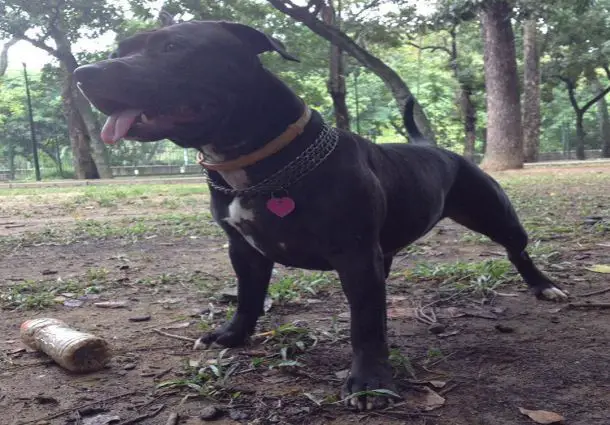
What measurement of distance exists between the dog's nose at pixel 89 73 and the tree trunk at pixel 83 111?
2060 cm

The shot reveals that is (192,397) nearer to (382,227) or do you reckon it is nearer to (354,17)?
(382,227)

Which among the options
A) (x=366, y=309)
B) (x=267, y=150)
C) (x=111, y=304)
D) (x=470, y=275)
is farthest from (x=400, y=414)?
(x=111, y=304)

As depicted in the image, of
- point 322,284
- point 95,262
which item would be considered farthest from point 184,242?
point 322,284

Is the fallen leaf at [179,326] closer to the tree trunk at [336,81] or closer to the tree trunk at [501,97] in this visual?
the tree trunk at [336,81]

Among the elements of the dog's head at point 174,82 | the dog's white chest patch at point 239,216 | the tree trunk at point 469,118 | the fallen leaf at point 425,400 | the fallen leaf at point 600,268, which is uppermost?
the tree trunk at point 469,118

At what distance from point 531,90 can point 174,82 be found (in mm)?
23573

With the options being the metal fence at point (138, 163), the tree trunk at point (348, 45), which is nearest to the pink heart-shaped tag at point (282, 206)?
the tree trunk at point (348, 45)

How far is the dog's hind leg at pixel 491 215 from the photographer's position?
374cm

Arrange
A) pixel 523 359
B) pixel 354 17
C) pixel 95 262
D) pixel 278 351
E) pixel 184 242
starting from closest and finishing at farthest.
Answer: pixel 523 359 → pixel 278 351 → pixel 95 262 → pixel 184 242 → pixel 354 17

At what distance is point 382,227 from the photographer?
2.89 m

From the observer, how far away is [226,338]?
10.2 feet

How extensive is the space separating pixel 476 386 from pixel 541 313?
1186mm

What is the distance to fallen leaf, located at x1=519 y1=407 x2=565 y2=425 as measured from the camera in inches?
83.4

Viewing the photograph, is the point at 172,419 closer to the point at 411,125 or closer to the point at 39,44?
the point at 411,125
